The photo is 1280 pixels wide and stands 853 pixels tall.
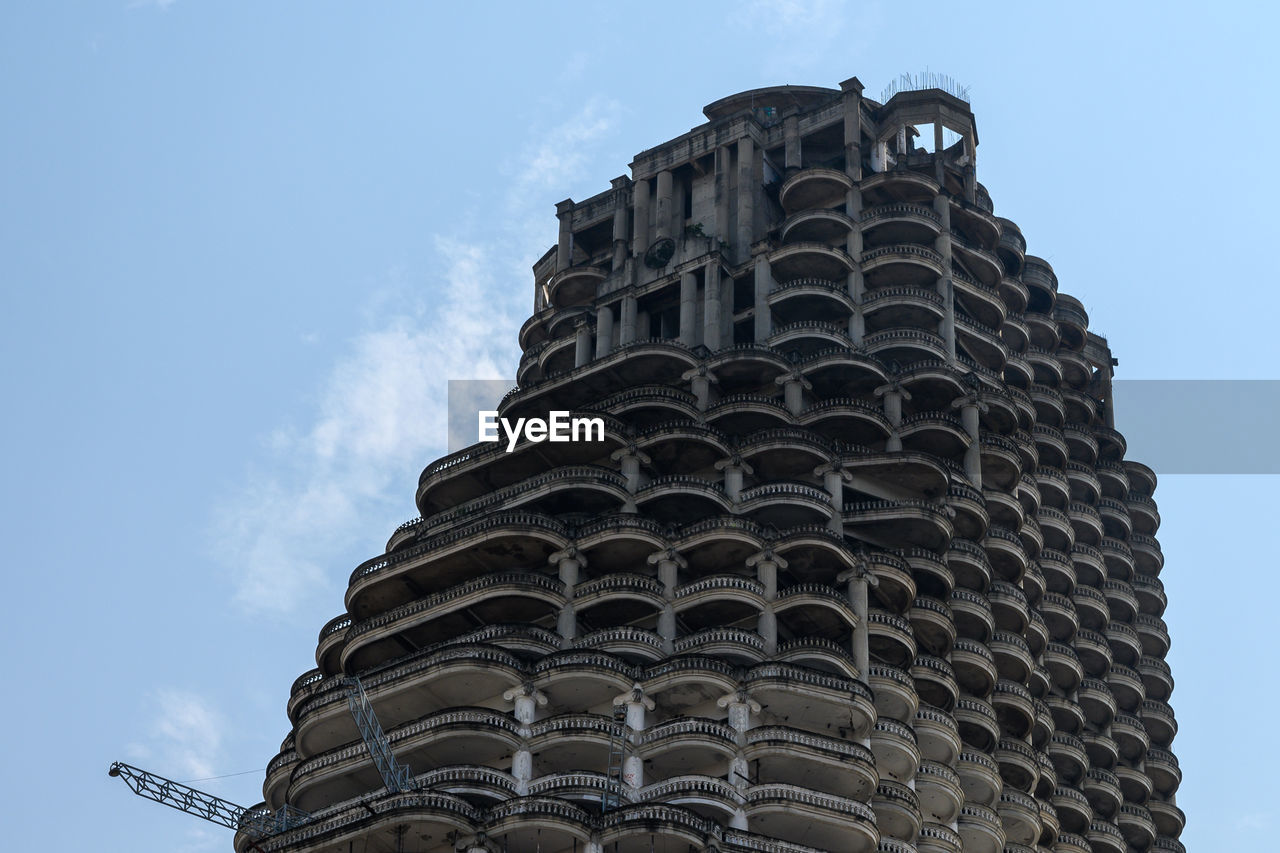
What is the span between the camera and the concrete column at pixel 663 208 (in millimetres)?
118250

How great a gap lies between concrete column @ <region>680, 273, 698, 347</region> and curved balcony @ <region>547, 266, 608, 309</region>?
925 cm

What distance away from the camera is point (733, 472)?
97500 millimetres

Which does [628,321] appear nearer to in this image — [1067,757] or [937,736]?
[937,736]

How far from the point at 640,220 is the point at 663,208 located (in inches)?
58.3

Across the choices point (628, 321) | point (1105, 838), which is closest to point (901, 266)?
point (628, 321)

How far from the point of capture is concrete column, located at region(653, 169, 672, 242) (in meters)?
118

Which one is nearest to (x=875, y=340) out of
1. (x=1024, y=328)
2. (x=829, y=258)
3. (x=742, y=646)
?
(x=829, y=258)

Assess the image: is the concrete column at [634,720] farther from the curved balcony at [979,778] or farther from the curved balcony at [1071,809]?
the curved balcony at [1071,809]

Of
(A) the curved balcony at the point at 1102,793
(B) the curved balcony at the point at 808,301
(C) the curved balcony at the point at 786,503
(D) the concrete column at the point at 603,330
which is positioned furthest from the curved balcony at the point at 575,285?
(A) the curved balcony at the point at 1102,793

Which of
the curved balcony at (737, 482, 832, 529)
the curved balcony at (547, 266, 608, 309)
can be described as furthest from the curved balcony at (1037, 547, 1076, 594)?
the curved balcony at (547, 266, 608, 309)

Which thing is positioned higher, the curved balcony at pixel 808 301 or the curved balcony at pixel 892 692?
the curved balcony at pixel 808 301

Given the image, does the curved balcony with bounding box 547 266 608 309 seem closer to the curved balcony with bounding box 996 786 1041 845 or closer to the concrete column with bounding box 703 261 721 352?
the concrete column with bounding box 703 261 721 352

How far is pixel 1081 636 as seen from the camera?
115875 mm

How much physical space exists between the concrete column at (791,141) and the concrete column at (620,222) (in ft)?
31.9
